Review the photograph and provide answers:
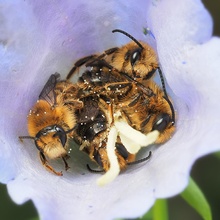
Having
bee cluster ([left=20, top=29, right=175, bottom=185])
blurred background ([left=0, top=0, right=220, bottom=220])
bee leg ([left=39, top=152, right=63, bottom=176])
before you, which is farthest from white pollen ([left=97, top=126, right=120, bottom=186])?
blurred background ([left=0, top=0, right=220, bottom=220])

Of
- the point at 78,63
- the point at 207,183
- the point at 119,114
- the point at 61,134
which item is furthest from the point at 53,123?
the point at 207,183

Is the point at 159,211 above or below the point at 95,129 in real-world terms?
below

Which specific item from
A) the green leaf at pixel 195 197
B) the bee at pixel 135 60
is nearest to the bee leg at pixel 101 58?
the bee at pixel 135 60

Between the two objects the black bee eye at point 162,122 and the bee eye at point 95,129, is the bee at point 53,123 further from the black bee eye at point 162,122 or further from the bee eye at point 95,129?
the black bee eye at point 162,122

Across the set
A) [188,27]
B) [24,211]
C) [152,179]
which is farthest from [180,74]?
[24,211]

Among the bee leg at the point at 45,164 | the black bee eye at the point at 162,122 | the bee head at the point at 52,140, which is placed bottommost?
the bee leg at the point at 45,164

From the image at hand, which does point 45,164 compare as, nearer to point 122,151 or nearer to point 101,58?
point 122,151

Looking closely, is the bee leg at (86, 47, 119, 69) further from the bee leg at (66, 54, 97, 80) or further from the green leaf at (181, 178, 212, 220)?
the green leaf at (181, 178, 212, 220)
